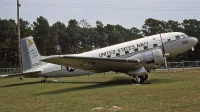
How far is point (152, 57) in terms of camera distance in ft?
57.9

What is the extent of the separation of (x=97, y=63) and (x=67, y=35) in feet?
219

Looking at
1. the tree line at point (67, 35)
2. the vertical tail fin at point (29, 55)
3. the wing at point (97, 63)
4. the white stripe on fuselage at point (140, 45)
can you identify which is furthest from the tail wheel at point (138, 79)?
the tree line at point (67, 35)

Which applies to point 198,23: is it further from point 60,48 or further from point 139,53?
point 139,53

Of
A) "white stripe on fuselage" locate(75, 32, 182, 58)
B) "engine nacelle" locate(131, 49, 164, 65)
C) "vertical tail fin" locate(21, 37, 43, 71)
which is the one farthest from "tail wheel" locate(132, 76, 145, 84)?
"vertical tail fin" locate(21, 37, 43, 71)

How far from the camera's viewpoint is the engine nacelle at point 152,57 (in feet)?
57.5

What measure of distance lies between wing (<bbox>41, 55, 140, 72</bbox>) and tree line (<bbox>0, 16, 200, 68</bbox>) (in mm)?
47477

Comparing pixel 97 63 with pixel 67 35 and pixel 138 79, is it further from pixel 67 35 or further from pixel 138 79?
pixel 67 35

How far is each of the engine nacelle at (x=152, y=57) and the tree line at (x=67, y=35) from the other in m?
46.7

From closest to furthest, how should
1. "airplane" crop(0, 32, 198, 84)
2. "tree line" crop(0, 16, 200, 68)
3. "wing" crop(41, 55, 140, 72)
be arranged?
"wing" crop(41, 55, 140, 72), "airplane" crop(0, 32, 198, 84), "tree line" crop(0, 16, 200, 68)

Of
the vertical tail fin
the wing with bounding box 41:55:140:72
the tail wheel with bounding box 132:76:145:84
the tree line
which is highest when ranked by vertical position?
the tree line

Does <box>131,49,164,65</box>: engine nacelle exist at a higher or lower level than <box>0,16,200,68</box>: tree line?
lower

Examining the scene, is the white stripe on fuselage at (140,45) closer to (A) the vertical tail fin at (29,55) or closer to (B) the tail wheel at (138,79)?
(B) the tail wheel at (138,79)

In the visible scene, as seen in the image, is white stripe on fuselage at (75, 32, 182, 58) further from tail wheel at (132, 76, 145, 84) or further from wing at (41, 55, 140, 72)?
tail wheel at (132, 76, 145, 84)

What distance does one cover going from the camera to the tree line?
66625 millimetres
